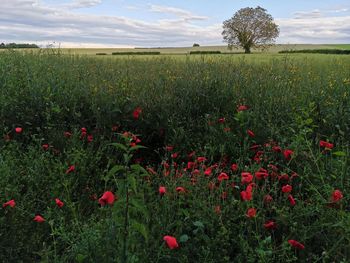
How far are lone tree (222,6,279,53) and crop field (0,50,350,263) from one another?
127 ft

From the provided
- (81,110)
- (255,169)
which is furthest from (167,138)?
(255,169)

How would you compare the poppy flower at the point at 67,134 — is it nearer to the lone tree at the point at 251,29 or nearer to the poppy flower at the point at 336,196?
the poppy flower at the point at 336,196

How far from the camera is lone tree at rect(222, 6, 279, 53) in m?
43.9

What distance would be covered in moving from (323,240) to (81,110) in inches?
133

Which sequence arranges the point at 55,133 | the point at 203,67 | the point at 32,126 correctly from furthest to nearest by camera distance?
the point at 203,67
the point at 32,126
the point at 55,133

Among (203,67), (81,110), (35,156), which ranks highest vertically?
(203,67)

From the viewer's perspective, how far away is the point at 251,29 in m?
44.4

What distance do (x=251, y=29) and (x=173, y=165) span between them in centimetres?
4306

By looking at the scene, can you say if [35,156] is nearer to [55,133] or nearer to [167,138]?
[55,133]

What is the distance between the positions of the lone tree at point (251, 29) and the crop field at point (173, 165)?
38694 millimetres

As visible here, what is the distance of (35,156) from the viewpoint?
14.0 feet

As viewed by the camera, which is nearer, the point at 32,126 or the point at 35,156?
the point at 35,156

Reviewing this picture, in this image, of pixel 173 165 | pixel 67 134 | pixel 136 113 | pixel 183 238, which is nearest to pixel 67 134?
pixel 67 134

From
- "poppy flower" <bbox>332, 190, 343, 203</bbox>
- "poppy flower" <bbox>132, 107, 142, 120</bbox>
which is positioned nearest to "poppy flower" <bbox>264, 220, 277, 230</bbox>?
"poppy flower" <bbox>332, 190, 343, 203</bbox>
